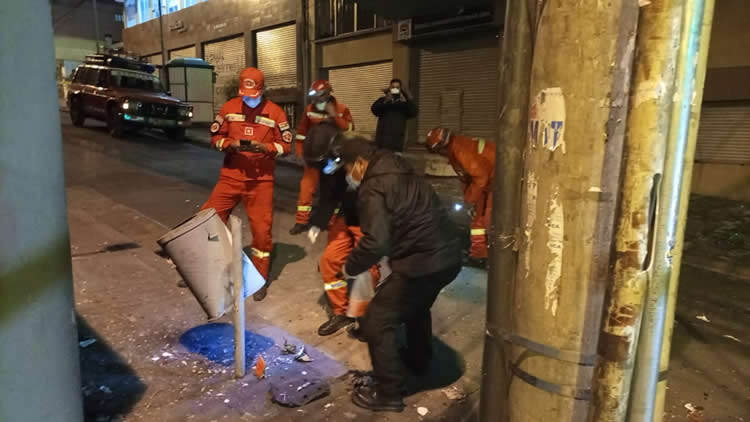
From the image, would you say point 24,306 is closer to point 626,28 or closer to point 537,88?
point 537,88

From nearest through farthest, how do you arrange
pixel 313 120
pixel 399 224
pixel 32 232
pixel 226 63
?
pixel 32 232
pixel 399 224
pixel 313 120
pixel 226 63

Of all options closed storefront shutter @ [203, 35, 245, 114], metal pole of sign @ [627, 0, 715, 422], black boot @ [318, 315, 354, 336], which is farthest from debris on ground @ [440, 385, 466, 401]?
closed storefront shutter @ [203, 35, 245, 114]

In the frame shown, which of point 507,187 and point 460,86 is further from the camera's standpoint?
point 460,86

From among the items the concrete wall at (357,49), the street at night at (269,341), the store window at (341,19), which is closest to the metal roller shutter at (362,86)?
the concrete wall at (357,49)

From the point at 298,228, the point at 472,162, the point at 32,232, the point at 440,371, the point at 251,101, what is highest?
the point at 251,101

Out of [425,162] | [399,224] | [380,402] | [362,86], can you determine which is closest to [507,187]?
[399,224]

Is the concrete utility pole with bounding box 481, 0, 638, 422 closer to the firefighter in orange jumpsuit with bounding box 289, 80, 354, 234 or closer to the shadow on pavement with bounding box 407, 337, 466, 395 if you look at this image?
the shadow on pavement with bounding box 407, 337, 466, 395

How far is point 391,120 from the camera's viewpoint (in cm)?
680

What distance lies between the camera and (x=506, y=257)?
145 centimetres

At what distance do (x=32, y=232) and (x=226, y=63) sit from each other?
22.7 meters

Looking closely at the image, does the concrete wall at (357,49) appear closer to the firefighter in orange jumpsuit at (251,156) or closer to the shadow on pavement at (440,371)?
the firefighter in orange jumpsuit at (251,156)

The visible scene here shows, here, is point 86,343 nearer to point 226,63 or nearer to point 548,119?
point 548,119

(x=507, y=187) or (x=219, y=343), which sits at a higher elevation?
(x=507, y=187)

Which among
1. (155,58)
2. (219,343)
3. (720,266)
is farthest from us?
(155,58)
